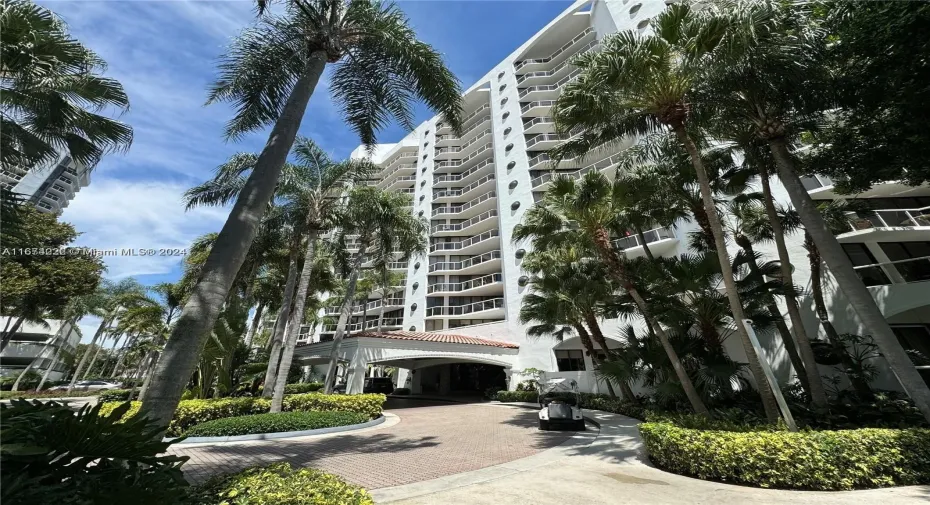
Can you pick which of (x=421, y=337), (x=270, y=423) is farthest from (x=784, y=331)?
(x=270, y=423)

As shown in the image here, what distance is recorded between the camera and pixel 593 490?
6801mm

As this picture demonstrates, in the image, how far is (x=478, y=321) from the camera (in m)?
37.9

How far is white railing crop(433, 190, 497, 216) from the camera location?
4112cm

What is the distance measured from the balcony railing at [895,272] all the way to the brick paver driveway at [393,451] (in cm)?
1456

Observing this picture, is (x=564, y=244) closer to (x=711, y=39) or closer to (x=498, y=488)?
(x=711, y=39)

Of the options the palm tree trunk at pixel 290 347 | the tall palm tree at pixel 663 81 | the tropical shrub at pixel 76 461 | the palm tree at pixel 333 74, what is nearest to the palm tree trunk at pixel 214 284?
the palm tree at pixel 333 74

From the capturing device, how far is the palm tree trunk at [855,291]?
27.9ft

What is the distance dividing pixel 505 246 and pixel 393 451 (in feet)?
79.9

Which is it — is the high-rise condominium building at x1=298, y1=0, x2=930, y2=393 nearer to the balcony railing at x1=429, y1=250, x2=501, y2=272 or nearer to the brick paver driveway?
the balcony railing at x1=429, y1=250, x2=501, y2=272

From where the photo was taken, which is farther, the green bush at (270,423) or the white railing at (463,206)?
the white railing at (463,206)

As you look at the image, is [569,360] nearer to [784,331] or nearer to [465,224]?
[784,331]

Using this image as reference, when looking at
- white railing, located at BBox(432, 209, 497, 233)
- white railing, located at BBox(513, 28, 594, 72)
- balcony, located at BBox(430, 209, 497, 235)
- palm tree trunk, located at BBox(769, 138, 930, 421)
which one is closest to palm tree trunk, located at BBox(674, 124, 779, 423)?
palm tree trunk, located at BBox(769, 138, 930, 421)

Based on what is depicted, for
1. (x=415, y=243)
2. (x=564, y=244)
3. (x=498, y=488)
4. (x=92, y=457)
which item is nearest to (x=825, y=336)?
(x=564, y=244)

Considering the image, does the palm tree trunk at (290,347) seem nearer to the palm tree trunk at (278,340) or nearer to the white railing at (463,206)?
the palm tree trunk at (278,340)
